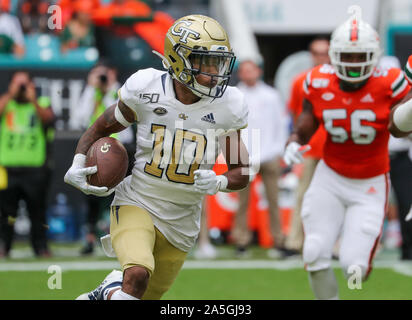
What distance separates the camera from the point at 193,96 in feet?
13.8

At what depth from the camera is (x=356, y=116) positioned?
489 centimetres

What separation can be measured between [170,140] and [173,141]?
0.05 feet

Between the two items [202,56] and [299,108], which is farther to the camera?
[299,108]

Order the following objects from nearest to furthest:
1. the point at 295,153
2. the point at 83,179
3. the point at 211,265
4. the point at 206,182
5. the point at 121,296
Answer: the point at 121,296
the point at 206,182
the point at 83,179
the point at 295,153
the point at 211,265

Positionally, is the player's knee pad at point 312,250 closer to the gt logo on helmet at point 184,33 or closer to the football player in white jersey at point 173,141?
the football player in white jersey at point 173,141

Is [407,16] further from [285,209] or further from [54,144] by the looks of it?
[54,144]

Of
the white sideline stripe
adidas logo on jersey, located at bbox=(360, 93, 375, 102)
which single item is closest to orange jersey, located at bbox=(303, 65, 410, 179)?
adidas logo on jersey, located at bbox=(360, 93, 375, 102)

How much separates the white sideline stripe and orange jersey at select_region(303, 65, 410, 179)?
2.23 meters

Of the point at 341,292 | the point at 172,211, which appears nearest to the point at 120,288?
the point at 172,211

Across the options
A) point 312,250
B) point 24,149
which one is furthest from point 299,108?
point 24,149

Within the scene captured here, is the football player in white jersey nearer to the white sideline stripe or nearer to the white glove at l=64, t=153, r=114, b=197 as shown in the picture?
the white glove at l=64, t=153, r=114, b=197

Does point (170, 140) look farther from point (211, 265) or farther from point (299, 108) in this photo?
point (211, 265)

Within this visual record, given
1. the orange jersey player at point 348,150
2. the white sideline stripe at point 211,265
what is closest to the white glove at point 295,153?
the orange jersey player at point 348,150
